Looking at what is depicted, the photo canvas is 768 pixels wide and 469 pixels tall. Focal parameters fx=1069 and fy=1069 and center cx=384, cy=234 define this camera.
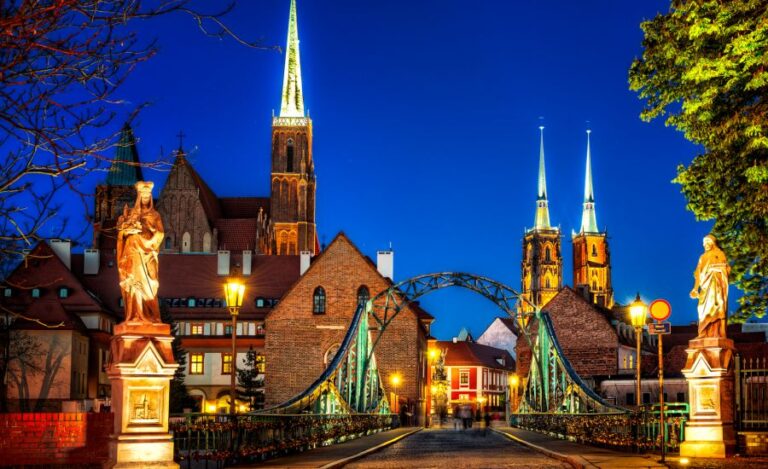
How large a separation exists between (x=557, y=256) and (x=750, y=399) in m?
169

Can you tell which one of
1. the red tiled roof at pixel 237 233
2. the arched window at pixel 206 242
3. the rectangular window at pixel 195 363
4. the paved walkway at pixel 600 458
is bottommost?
the paved walkway at pixel 600 458

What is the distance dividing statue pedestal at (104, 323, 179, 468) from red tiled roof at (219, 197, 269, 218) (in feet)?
355

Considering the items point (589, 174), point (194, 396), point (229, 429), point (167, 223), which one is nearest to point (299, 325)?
point (194, 396)

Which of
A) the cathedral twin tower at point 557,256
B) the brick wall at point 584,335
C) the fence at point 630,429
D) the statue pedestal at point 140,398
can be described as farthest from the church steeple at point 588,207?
the statue pedestal at point 140,398

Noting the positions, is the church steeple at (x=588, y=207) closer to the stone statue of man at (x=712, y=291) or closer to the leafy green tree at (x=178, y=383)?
the leafy green tree at (x=178, y=383)

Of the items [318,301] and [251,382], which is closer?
[318,301]

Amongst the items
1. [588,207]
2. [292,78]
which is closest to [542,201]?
[588,207]

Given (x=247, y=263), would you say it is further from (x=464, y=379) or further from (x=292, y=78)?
(x=292, y=78)

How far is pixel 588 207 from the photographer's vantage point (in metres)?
195

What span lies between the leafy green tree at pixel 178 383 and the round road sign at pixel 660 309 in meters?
40.9

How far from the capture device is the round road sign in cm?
1964

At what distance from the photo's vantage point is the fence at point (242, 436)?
712 inches

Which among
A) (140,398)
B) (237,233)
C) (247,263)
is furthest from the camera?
(237,233)

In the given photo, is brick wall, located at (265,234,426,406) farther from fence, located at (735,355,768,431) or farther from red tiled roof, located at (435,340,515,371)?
red tiled roof, located at (435,340,515,371)
